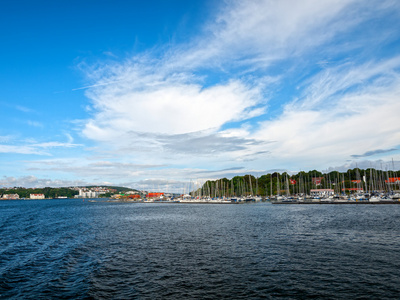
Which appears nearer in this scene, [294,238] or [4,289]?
[4,289]

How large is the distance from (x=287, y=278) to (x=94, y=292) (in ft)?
44.2

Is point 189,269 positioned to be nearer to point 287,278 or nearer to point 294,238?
point 287,278

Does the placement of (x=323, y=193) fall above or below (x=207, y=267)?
above

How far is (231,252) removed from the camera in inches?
1121

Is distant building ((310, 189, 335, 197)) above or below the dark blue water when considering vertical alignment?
above

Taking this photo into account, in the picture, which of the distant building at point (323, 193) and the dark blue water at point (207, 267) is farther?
the distant building at point (323, 193)

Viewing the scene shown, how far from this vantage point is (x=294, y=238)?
1409 inches

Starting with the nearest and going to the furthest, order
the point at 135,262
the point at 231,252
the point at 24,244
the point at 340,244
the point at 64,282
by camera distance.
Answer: the point at 64,282 < the point at 135,262 < the point at 231,252 < the point at 340,244 < the point at 24,244

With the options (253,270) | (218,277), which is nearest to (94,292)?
(218,277)

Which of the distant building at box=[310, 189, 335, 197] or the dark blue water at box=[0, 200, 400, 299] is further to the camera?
the distant building at box=[310, 189, 335, 197]

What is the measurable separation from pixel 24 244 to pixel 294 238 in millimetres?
35171

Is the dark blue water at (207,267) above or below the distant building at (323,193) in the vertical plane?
below

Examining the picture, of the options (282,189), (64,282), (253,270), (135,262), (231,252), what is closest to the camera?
(64,282)

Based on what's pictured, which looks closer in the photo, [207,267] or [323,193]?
[207,267]
